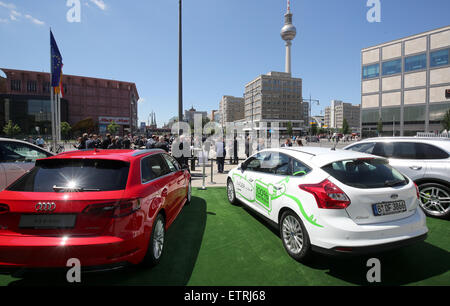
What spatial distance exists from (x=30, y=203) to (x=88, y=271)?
924mm

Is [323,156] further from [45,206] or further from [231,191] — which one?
[45,206]

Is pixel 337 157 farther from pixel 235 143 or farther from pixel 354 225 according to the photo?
pixel 235 143

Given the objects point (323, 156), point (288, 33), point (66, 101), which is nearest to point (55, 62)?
point (323, 156)

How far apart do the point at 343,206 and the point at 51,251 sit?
316cm

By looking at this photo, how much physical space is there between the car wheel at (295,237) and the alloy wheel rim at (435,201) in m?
3.46

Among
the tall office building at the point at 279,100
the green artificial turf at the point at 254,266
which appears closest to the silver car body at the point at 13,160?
the green artificial turf at the point at 254,266

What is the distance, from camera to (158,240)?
3.14 meters

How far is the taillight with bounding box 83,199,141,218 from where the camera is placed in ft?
7.69

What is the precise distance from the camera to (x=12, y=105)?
63062 millimetres

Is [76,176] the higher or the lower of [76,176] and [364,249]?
the higher

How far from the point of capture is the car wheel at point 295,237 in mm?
2998

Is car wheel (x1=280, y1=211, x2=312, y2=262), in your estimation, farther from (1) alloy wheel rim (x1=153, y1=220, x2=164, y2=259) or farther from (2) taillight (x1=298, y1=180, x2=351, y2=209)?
(1) alloy wheel rim (x1=153, y1=220, x2=164, y2=259)

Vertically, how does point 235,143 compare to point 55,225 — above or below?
above
